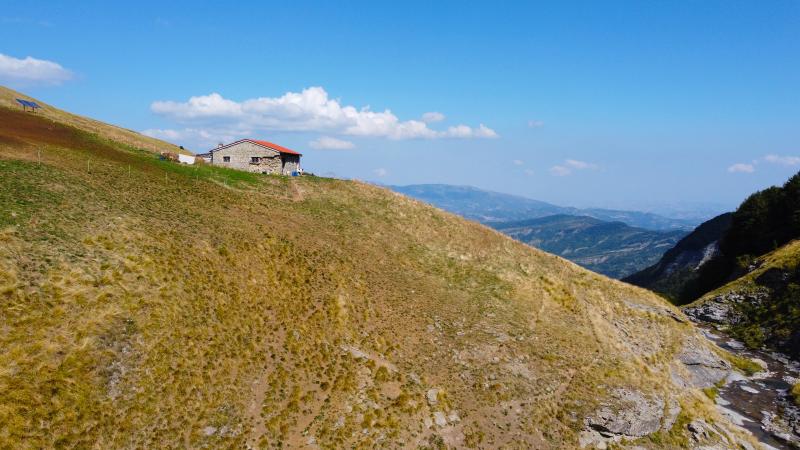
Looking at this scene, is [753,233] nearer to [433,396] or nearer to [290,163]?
[433,396]

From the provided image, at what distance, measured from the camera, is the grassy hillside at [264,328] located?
24.0 metres

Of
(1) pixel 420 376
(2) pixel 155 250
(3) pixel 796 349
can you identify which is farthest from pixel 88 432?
(3) pixel 796 349

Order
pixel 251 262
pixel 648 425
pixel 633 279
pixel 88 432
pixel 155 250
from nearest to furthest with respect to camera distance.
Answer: pixel 88 432, pixel 155 250, pixel 648 425, pixel 251 262, pixel 633 279

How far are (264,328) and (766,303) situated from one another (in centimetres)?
7805

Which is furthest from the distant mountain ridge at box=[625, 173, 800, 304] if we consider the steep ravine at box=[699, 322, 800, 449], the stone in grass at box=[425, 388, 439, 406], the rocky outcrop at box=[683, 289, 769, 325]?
the stone in grass at box=[425, 388, 439, 406]

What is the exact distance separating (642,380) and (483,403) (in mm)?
19790

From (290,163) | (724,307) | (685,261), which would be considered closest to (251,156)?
(290,163)

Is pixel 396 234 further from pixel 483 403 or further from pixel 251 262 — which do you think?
pixel 483 403

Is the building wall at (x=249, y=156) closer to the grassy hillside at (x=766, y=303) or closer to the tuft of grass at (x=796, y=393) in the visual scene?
the tuft of grass at (x=796, y=393)

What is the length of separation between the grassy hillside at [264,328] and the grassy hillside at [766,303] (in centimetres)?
1247

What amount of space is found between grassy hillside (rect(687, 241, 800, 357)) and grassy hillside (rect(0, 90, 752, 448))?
1247 cm

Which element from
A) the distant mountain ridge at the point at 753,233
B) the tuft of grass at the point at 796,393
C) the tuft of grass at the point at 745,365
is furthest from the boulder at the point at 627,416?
the distant mountain ridge at the point at 753,233

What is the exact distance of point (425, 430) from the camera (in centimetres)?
3072

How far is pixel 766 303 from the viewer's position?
68.3m
